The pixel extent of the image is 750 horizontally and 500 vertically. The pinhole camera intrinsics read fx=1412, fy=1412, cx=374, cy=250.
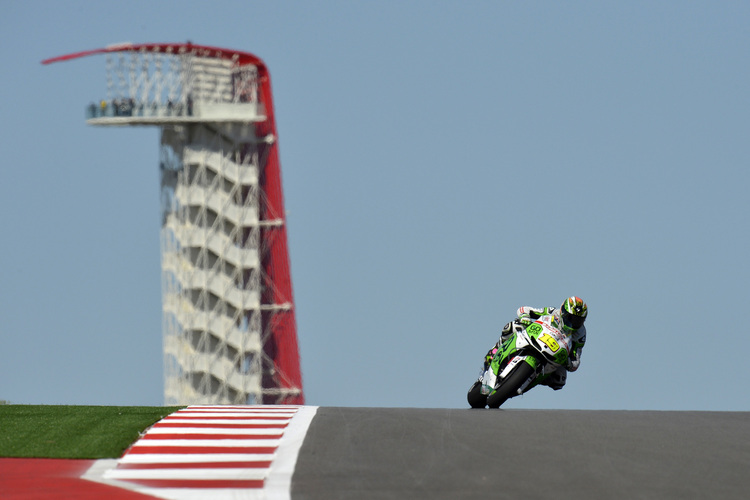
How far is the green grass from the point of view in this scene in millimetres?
16984

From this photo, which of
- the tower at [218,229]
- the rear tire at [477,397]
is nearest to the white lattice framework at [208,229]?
the tower at [218,229]

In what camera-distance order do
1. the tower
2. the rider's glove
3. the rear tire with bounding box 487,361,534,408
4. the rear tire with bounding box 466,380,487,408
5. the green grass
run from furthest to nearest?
the tower → the rear tire with bounding box 466,380,487,408 → the rider's glove → the rear tire with bounding box 487,361,534,408 → the green grass

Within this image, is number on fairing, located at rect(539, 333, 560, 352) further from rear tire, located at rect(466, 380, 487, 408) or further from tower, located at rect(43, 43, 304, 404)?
tower, located at rect(43, 43, 304, 404)

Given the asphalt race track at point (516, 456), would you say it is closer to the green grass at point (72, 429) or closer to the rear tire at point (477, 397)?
the rear tire at point (477, 397)

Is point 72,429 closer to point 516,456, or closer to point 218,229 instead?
point 516,456

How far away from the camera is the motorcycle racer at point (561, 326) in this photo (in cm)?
2170

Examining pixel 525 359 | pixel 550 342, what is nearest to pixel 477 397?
pixel 525 359

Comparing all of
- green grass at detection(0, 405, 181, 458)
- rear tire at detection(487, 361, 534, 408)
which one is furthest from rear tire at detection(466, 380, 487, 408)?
green grass at detection(0, 405, 181, 458)

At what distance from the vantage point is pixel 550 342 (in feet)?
70.7

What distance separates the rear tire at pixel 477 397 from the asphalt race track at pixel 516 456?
198cm

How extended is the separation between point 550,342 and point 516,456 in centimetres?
561

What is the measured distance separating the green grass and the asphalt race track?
2.38m

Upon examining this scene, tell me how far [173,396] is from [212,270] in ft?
22.9

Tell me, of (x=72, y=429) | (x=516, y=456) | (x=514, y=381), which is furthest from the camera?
(x=514, y=381)
